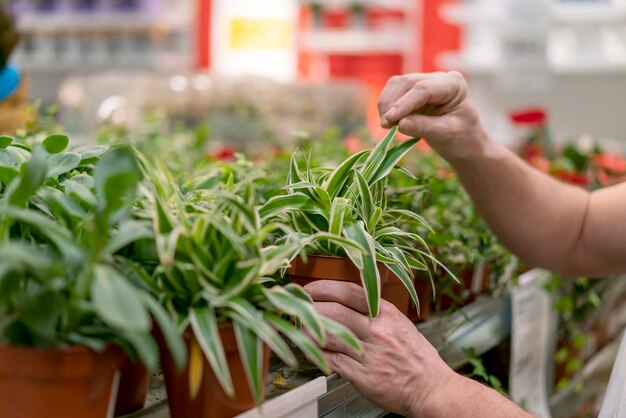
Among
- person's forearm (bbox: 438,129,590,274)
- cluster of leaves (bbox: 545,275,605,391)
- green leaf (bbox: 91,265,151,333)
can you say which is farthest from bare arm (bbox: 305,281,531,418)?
cluster of leaves (bbox: 545,275,605,391)

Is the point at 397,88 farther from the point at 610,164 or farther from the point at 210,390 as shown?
the point at 610,164

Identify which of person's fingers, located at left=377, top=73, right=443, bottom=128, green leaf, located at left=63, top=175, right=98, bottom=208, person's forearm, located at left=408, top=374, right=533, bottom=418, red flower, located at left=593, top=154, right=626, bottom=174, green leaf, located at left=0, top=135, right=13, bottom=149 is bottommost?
person's forearm, located at left=408, top=374, right=533, bottom=418

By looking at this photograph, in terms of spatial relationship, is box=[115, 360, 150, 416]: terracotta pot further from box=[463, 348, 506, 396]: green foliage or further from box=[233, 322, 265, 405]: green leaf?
box=[463, 348, 506, 396]: green foliage

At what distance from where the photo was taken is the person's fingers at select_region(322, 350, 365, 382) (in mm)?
855

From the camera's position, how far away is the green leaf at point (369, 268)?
83cm

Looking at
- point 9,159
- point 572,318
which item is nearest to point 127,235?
point 9,159

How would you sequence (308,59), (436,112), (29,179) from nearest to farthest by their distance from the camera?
(29,179) < (436,112) < (308,59)

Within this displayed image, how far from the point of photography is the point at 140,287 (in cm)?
69

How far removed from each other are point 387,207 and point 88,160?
1.49ft

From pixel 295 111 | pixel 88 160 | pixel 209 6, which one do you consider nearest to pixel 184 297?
pixel 88 160

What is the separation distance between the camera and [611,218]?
1.43 m

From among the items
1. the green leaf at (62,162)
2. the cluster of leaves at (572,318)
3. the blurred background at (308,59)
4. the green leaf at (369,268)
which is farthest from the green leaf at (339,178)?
the blurred background at (308,59)

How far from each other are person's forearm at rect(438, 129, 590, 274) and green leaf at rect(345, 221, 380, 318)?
22.4 inches

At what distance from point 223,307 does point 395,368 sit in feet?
0.90
